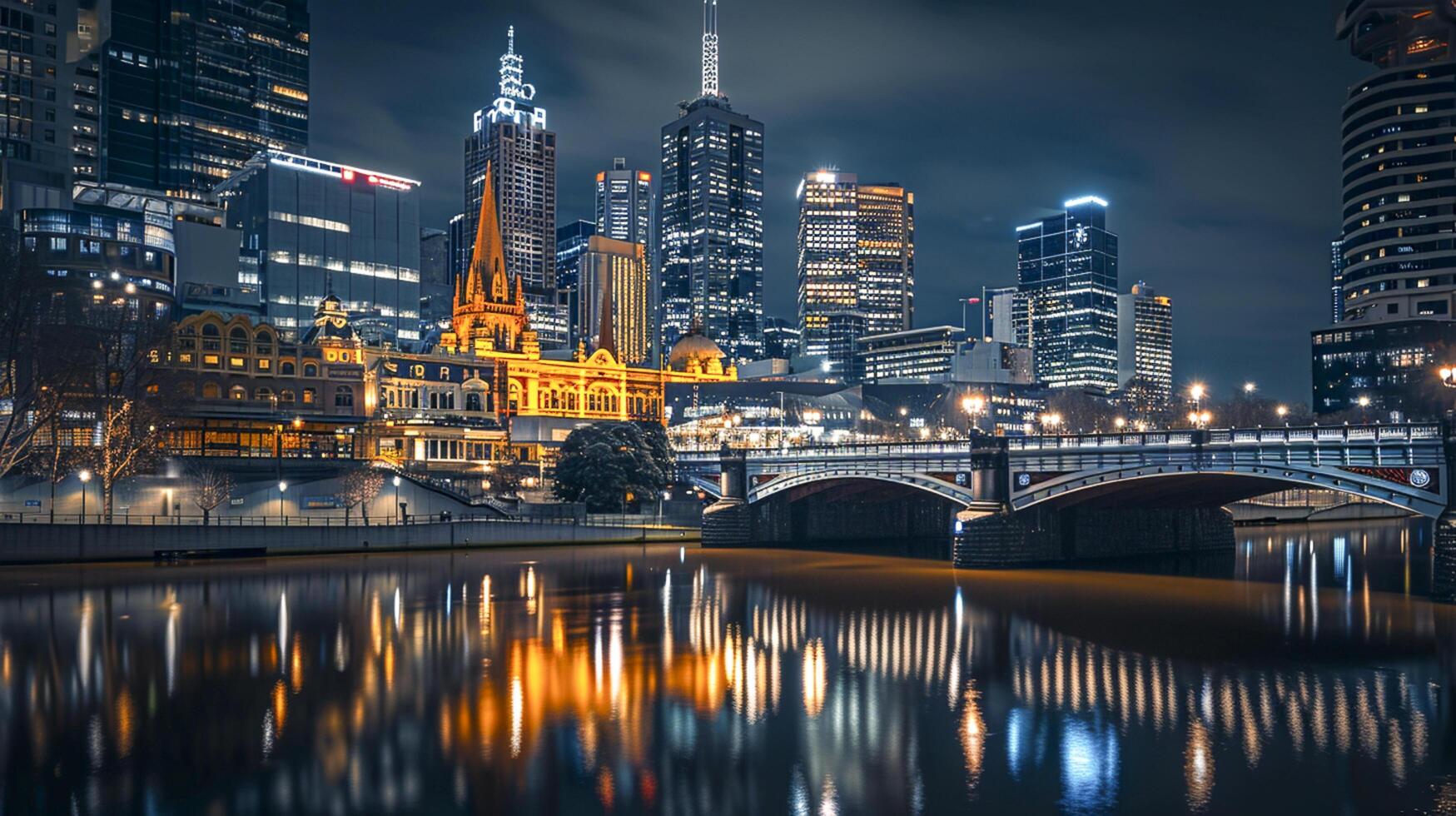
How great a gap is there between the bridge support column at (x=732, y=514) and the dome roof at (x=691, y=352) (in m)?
107

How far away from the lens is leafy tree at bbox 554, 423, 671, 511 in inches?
3625

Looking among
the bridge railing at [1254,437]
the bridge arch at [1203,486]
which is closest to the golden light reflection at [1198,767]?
the bridge arch at [1203,486]

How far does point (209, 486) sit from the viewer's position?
7788 cm

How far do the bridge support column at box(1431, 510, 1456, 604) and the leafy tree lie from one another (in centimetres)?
6131

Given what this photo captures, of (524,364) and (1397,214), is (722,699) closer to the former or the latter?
(524,364)

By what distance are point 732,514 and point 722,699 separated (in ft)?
185

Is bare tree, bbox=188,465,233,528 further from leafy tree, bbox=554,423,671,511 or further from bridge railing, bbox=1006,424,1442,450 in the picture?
bridge railing, bbox=1006,424,1442,450

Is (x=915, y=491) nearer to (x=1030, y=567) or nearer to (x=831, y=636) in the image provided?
(x=1030, y=567)

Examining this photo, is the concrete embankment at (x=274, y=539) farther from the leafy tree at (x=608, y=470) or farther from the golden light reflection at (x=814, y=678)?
the golden light reflection at (x=814, y=678)

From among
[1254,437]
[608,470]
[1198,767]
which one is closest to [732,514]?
[608,470]

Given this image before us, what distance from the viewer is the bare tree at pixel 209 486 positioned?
7706 centimetres

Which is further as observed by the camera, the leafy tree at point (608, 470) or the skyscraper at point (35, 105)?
the skyscraper at point (35, 105)

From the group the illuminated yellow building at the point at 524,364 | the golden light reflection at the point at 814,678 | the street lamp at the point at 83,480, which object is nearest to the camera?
the golden light reflection at the point at 814,678

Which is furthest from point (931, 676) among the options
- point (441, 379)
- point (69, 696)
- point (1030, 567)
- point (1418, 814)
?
point (441, 379)
